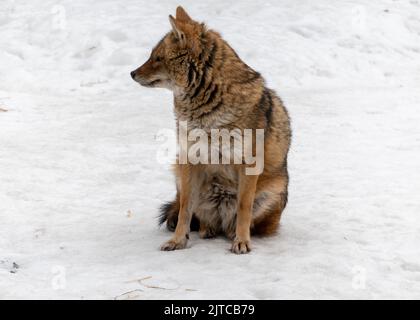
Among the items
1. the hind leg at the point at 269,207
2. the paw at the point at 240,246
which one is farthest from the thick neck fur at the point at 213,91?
the paw at the point at 240,246

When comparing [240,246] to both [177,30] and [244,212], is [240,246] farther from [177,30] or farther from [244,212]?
[177,30]

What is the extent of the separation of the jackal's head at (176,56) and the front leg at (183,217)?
0.69m

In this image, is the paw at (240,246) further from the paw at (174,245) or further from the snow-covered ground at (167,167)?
the paw at (174,245)

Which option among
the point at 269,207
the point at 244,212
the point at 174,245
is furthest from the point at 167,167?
the point at 244,212

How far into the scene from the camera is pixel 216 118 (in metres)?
4.82

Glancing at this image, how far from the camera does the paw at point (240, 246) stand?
4914mm

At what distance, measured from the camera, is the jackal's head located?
4.92 m

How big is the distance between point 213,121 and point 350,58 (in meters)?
8.32

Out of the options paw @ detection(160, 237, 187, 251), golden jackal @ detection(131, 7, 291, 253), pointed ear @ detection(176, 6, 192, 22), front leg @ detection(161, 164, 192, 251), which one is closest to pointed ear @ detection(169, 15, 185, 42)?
golden jackal @ detection(131, 7, 291, 253)

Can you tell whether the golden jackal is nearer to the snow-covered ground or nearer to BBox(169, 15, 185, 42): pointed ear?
BBox(169, 15, 185, 42): pointed ear

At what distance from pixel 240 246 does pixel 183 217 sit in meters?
0.53

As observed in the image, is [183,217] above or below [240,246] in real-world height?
above

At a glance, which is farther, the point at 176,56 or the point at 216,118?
the point at 176,56

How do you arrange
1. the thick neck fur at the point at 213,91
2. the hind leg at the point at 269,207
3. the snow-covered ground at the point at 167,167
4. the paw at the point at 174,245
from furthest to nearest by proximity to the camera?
1. the hind leg at the point at 269,207
2. the paw at the point at 174,245
3. the thick neck fur at the point at 213,91
4. the snow-covered ground at the point at 167,167
